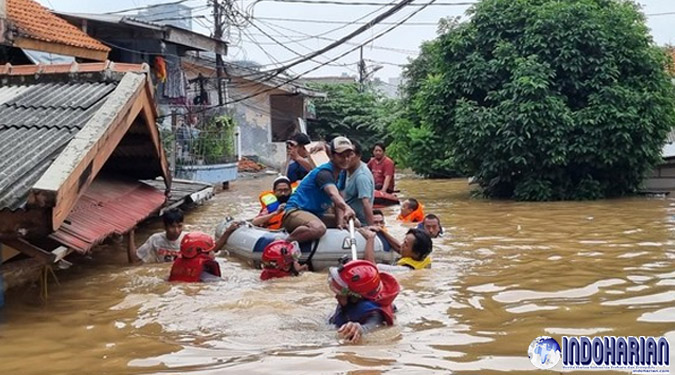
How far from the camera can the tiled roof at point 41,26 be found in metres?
12.7

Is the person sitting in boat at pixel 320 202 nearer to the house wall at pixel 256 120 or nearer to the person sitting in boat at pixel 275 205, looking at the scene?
the person sitting in boat at pixel 275 205

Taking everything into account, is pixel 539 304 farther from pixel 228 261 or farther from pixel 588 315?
pixel 228 261

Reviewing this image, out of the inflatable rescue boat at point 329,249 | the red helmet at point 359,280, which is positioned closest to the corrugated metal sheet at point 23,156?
the red helmet at point 359,280

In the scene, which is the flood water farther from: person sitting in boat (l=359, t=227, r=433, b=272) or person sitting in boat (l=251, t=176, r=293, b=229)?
person sitting in boat (l=251, t=176, r=293, b=229)

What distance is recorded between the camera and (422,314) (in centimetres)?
607

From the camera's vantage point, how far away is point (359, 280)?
5242mm

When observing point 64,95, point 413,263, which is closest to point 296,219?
point 413,263

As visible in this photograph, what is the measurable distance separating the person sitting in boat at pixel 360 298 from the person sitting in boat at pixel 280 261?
2138 millimetres

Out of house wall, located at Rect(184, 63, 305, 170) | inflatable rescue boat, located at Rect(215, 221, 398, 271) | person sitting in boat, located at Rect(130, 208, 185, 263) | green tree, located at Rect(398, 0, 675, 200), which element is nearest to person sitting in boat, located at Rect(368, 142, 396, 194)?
green tree, located at Rect(398, 0, 675, 200)

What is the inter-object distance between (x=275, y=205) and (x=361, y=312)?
5.13m

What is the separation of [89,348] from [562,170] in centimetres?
1302

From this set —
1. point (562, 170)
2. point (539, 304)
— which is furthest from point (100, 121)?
point (562, 170)

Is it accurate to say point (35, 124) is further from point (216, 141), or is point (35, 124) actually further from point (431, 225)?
point (216, 141)

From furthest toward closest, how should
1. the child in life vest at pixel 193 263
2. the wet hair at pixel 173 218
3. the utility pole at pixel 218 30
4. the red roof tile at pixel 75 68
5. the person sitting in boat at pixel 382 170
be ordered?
the utility pole at pixel 218 30
the person sitting in boat at pixel 382 170
the wet hair at pixel 173 218
the red roof tile at pixel 75 68
the child in life vest at pixel 193 263
